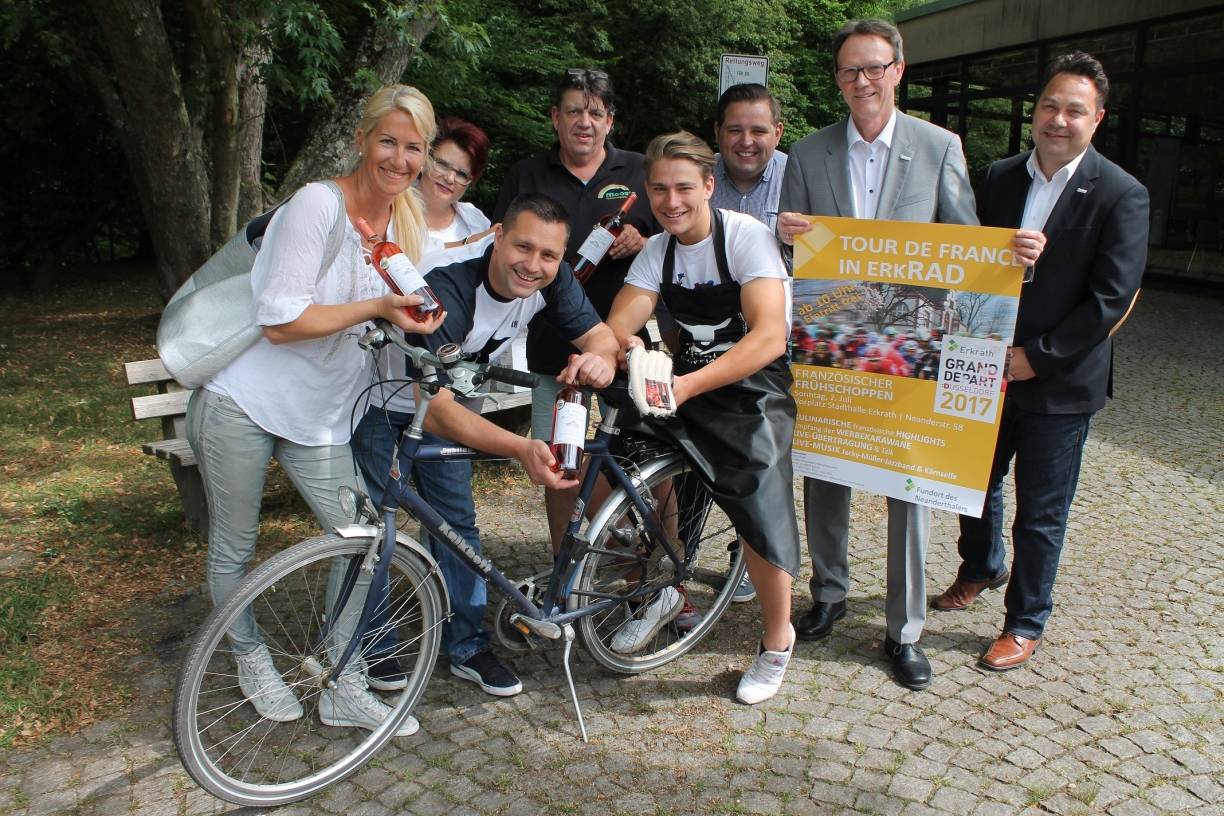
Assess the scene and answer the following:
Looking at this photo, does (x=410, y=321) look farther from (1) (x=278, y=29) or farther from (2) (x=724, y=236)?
(1) (x=278, y=29)

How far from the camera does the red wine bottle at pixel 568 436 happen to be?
113 inches

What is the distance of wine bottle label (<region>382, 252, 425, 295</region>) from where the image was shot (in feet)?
8.87

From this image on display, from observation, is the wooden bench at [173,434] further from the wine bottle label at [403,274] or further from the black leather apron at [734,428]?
the black leather apron at [734,428]

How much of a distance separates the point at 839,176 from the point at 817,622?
1798mm

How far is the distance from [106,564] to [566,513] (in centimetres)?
235

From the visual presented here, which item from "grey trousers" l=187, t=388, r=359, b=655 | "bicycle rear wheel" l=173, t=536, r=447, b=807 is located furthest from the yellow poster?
"grey trousers" l=187, t=388, r=359, b=655

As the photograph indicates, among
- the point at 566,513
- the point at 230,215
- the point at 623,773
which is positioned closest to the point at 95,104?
the point at 230,215

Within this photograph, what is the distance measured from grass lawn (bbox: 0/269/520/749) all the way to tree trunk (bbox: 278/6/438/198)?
8.07 ft

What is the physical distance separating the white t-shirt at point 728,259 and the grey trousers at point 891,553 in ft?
2.72

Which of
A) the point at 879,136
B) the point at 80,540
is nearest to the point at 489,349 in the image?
the point at 879,136

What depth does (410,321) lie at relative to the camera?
2.74 metres

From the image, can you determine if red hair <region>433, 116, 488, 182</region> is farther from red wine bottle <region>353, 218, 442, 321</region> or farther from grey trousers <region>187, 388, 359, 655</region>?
grey trousers <region>187, 388, 359, 655</region>

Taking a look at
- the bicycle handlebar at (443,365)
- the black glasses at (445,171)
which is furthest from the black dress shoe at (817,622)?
the black glasses at (445,171)

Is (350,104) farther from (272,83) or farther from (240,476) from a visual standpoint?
(240,476)
